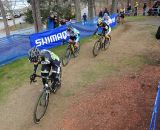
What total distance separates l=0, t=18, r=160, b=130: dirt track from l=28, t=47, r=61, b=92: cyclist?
1310 millimetres

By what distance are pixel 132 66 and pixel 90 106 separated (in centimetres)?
492

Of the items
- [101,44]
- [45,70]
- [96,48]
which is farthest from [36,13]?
[45,70]

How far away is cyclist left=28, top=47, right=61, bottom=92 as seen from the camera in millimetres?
9273

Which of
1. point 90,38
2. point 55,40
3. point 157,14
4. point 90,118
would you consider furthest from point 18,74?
point 157,14

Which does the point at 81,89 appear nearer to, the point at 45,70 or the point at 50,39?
the point at 45,70

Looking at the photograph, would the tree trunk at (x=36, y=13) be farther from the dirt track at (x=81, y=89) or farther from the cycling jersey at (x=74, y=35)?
the cycling jersey at (x=74, y=35)

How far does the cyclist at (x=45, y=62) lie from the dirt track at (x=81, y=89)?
4.30ft

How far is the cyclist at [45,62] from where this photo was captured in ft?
30.4

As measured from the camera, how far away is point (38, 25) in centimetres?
2350

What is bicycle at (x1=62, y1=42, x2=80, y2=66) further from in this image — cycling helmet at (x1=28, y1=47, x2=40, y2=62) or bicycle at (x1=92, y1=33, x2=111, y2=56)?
cycling helmet at (x1=28, y1=47, x2=40, y2=62)

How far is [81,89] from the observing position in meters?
11.9

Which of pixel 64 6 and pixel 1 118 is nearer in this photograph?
pixel 1 118

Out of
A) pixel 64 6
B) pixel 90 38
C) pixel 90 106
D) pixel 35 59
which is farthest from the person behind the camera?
pixel 64 6

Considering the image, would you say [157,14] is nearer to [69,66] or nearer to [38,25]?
[38,25]
